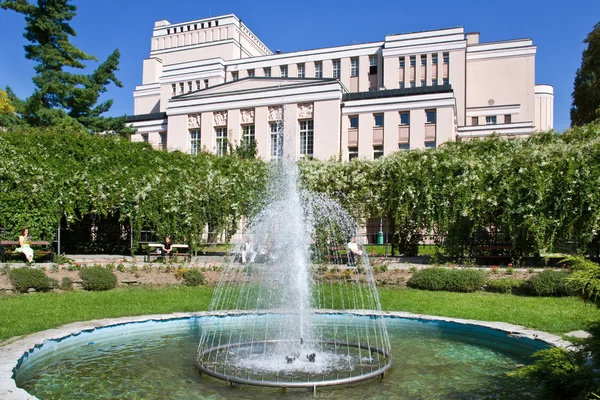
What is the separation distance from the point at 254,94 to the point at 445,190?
2745 centimetres

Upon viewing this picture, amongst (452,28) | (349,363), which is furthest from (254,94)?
(349,363)

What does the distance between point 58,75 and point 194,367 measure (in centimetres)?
3260

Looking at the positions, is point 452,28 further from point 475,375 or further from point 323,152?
point 475,375

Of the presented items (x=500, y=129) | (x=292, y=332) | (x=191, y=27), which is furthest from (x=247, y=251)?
(x=191, y=27)

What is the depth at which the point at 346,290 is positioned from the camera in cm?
1412

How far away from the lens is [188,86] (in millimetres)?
56500

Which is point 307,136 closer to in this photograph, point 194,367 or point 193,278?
point 193,278

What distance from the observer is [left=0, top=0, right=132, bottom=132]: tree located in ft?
108

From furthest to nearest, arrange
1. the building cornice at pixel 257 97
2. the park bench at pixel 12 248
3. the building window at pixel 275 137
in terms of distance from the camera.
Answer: the building window at pixel 275 137 < the building cornice at pixel 257 97 < the park bench at pixel 12 248

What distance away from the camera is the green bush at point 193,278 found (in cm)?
1464

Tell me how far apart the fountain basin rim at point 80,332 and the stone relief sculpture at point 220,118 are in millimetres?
36111

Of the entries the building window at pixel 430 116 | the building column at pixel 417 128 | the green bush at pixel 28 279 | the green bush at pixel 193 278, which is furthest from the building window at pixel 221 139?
the green bush at pixel 28 279

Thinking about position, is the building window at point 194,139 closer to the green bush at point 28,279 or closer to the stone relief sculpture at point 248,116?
the stone relief sculpture at point 248,116

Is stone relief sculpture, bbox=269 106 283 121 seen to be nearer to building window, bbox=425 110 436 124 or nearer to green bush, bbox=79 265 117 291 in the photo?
building window, bbox=425 110 436 124
